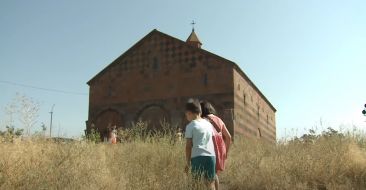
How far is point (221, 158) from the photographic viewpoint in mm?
6398

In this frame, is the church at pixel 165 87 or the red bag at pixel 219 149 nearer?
the red bag at pixel 219 149

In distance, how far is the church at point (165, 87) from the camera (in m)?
26.5

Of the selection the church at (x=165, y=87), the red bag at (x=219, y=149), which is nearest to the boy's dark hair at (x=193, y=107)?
the red bag at (x=219, y=149)

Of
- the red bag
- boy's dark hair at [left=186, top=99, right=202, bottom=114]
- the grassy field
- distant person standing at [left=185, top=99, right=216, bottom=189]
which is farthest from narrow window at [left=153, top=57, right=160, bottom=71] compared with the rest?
distant person standing at [left=185, top=99, right=216, bottom=189]

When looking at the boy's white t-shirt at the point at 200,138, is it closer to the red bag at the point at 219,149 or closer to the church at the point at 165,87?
the red bag at the point at 219,149

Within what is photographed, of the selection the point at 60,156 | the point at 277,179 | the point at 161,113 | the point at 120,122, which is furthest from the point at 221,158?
the point at 120,122

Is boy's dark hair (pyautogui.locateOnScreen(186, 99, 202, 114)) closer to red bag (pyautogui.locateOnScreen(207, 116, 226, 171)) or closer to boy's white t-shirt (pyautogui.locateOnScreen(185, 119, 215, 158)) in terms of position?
boy's white t-shirt (pyautogui.locateOnScreen(185, 119, 215, 158))

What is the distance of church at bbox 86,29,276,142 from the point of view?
87.0 ft

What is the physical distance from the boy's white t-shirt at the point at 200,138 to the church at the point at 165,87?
754 inches

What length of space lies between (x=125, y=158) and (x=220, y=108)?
17510mm

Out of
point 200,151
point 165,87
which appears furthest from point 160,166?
point 165,87

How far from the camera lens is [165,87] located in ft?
92.9

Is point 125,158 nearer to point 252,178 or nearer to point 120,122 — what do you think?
point 252,178

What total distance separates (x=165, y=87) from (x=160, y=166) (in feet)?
66.6
